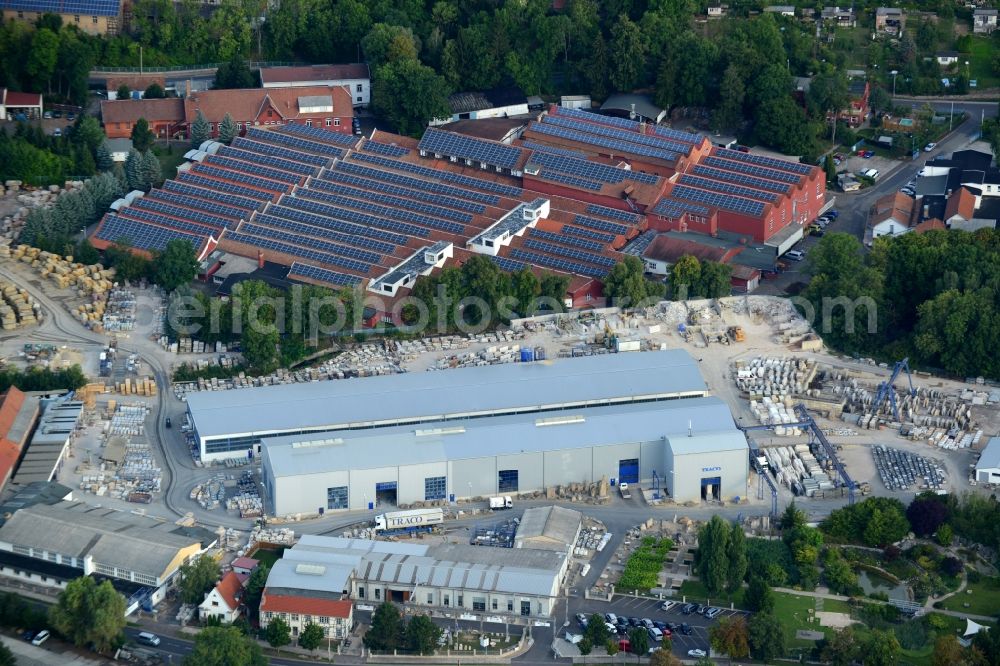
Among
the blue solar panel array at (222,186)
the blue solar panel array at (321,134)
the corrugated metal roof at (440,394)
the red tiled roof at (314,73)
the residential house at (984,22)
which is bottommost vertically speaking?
the corrugated metal roof at (440,394)

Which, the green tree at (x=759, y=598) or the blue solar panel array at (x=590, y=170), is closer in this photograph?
the green tree at (x=759, y=598)

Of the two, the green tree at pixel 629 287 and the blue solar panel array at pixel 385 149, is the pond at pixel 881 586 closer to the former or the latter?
the green tree at pixel 629 287

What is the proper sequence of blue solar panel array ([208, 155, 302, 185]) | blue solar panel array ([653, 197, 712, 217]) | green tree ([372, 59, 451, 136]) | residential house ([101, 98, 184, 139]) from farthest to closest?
green tree ([372, 59, 451, 136])
residential house ([101, 98, 184, 139])
blue solar panel array ([208, 155, 302, 185])
blue solar panel array ([653, 197, 712, 217])

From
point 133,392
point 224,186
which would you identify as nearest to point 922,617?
point 133,392

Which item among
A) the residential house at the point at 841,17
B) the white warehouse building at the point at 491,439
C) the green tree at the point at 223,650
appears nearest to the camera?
the green tree at the point at 223,650

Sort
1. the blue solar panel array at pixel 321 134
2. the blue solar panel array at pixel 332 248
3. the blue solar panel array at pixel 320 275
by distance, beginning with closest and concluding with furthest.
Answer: the blue solar panel array at pixel 320 275
the blue solar panel array at pixel 332 248
the blue solar panel array at pixel 321 134

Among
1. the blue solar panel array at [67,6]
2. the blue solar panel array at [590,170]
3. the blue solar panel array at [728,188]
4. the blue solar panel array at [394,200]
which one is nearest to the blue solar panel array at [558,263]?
the blue solar panel array at [394,200]

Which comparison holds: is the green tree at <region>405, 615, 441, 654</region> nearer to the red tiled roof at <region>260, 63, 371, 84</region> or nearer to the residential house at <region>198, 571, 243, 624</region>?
the residential house at <region>198, 571, 243, 624</region>

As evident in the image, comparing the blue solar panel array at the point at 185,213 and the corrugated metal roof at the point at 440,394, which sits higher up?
the blue solar panel array at the point at 185,213

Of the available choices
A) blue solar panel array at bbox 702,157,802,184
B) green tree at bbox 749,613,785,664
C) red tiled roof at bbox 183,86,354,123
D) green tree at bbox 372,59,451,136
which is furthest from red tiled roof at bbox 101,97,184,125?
green tree at bbox 749,613,785,664
